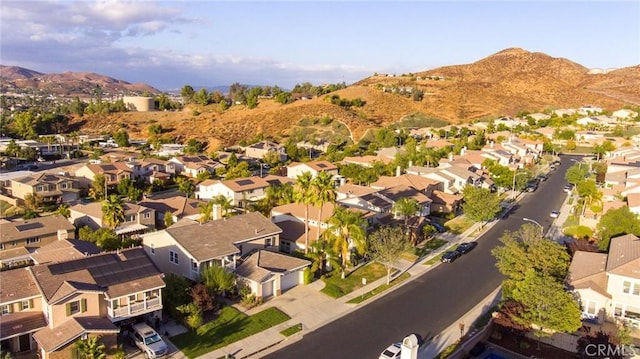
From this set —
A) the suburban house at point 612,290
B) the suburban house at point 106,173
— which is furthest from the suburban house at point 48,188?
the suburban house at point 612,290

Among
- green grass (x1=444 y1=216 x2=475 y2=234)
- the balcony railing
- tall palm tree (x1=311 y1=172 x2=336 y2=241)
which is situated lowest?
green grass (x1=444 y1=216 x2=475 y2=234)

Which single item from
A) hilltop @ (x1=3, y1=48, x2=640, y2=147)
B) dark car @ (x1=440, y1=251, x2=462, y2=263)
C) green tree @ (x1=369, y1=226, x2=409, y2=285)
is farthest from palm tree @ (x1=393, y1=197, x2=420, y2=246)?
hilltop @ (x1=3, y1=48, x2=640, y2=147)

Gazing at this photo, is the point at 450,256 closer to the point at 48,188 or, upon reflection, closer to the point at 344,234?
the point at 344,234

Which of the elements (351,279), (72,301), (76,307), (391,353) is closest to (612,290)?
(391,353)

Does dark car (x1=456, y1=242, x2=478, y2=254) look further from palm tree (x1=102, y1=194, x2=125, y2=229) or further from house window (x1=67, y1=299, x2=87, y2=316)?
palm tree (x1=102, y1=194, x2=125, y2=229)

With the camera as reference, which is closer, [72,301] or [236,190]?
[72,301]

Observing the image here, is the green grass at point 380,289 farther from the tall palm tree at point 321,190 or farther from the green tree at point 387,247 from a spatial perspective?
the tall palm tree at point 321,190
